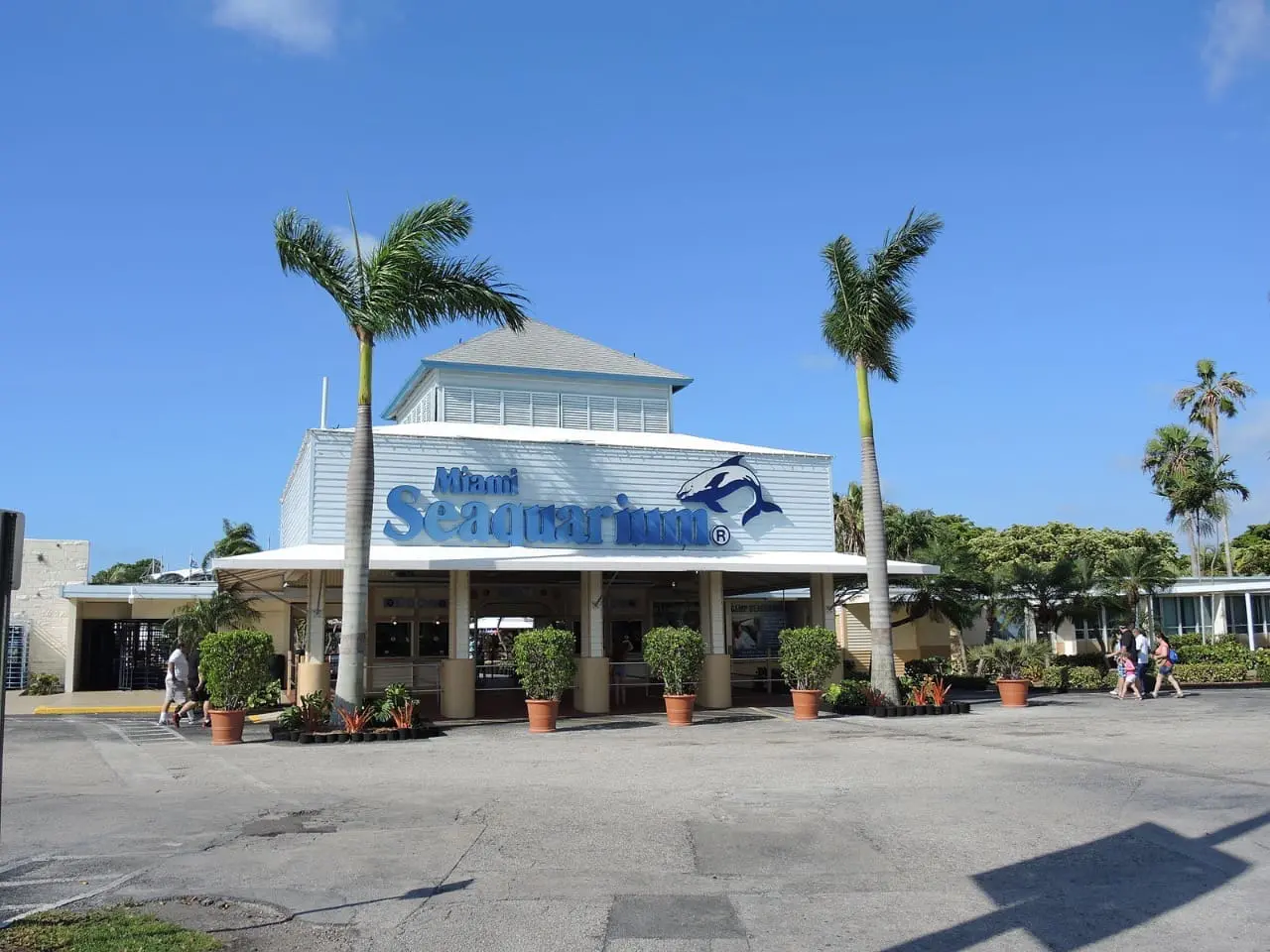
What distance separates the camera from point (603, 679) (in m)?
21.5

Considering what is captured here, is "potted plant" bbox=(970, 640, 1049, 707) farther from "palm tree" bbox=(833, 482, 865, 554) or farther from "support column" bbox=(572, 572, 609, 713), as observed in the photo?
"palm tree" bbox=(833, 482, 865, 554)

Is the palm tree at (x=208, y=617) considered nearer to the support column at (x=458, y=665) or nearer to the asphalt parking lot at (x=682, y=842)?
the support column at (x=458, y=665)

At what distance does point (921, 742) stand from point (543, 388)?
14.8 m

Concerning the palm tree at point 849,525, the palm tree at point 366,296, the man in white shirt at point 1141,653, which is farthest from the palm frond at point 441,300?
the palm tree at point 849,525

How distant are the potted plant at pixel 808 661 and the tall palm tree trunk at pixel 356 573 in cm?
Answer: 761

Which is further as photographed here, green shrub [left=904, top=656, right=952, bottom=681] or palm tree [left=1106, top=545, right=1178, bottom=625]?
palm tree [left=1106, top=545, right=1178, bottom=625]

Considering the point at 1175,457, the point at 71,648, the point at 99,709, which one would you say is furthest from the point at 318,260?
the point at 1175,457

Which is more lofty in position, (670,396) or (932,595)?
(670,396)

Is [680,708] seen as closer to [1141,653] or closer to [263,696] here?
[263,696]

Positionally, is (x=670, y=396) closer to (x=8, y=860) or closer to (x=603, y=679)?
(x=603, y=679)

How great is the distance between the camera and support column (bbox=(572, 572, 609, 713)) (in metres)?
21.4

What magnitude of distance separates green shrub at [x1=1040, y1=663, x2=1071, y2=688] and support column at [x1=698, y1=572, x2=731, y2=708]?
9.28 m

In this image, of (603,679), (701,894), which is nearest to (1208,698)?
(603,679)

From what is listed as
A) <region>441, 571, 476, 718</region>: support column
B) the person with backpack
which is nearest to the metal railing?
the person with backpack
